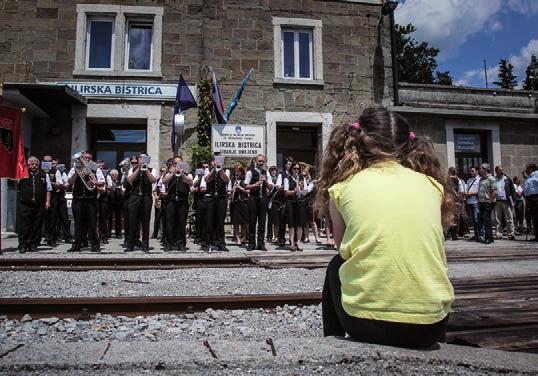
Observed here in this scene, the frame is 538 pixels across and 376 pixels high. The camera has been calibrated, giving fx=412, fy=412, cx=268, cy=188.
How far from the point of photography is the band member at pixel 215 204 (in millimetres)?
9492

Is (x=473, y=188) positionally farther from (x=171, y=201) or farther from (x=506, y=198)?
(x=171, y=201)

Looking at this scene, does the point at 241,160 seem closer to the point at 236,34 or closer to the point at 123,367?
the point at 236,34

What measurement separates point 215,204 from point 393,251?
311 inches

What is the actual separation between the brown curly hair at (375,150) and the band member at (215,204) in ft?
23.9

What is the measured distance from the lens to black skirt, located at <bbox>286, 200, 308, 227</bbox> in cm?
1003

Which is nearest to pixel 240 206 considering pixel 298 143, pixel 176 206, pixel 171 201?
pixel 176 206

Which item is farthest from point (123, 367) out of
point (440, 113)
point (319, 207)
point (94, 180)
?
point (440, 113)

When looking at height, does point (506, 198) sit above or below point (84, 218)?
above

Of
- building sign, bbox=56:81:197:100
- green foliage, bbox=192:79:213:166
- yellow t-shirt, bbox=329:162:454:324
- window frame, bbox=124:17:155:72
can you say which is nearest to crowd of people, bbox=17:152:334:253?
green foliage, bbox=192:79:213:166

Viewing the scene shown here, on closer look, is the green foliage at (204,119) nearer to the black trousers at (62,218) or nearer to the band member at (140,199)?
the band member at (140,199)

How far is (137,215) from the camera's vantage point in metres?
9.35

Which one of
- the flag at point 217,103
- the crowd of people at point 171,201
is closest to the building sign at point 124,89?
the flag at point 217,103

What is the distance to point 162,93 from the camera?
532 inches

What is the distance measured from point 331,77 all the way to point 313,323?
1196cm
